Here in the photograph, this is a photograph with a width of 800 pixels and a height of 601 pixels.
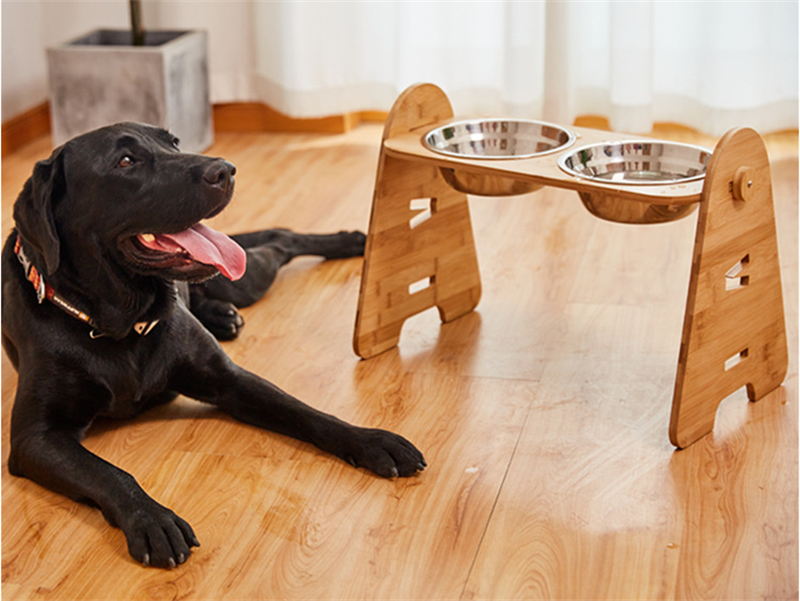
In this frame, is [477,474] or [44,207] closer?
[44,207]

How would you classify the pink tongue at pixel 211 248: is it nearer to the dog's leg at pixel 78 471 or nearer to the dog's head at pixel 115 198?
the dog's head at pixel 115 198

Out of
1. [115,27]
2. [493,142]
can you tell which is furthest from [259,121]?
[493,142]

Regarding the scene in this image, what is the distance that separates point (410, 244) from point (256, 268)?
447mm

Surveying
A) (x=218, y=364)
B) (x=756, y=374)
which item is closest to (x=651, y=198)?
(x=756, y=374)

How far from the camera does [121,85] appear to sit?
3.21m

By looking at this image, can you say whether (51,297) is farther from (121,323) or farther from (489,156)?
(489,156)

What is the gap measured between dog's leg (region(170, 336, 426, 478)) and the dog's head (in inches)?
10.2

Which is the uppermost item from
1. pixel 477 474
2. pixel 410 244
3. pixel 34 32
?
pixel 34 32

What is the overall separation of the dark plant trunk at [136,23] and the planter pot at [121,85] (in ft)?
0.19

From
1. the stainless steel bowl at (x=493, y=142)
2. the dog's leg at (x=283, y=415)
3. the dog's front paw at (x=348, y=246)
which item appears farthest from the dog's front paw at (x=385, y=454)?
the dog's front paw at (x=348, y=246)

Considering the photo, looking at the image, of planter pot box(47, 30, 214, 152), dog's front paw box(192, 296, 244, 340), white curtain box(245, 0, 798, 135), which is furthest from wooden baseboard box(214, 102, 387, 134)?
dog's front paw box(192, 296, 244, 340)

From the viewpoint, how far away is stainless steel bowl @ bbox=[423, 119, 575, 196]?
1945 millimetres

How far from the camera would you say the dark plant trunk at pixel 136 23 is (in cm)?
325

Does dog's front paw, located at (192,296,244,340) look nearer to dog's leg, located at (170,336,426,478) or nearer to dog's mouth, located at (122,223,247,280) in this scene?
Answer: dog's leg, located at (170,336,426,478)
